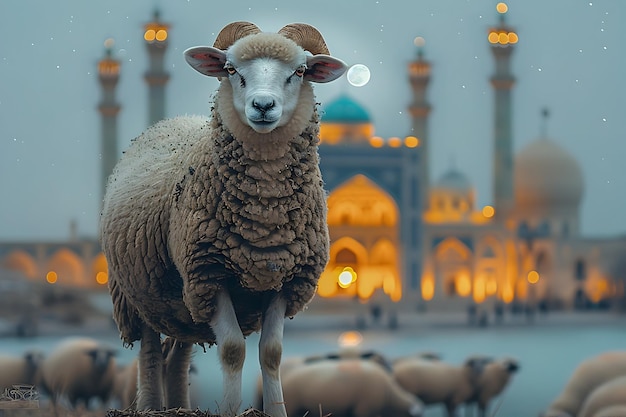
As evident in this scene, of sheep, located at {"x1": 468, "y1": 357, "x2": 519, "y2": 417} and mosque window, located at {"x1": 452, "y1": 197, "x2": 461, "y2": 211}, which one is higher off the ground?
mosque window, located at {"x1": 452, "y1": 197, "x2": 461, "y2": 211}

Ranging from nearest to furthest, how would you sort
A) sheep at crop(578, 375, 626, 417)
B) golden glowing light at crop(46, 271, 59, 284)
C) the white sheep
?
the white sheep → sheep at crop(578, 375, 626, 417) → golden glowing light at crop(46, 271, 59, 284)

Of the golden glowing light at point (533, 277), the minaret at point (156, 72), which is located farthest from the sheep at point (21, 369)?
the golden glowing light at point (533, 277)

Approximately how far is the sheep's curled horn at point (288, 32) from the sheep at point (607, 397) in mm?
2682

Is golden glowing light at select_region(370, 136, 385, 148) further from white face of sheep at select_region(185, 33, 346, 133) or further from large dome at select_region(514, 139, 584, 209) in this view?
white face of sheep at select_region(185, 33, 346, 133)

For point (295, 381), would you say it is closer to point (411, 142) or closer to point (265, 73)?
point (265, 73)

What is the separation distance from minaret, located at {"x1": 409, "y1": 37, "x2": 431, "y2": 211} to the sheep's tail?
28.9 m

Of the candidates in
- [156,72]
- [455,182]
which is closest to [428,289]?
[455,182]

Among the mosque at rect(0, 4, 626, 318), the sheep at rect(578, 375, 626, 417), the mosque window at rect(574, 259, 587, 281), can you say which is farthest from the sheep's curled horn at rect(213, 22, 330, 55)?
the mosque window at rect(574, 259, 587, 281)

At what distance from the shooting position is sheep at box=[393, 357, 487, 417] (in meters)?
11.5

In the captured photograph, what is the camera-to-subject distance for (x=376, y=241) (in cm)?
3372

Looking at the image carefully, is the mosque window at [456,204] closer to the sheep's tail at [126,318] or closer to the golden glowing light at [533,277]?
the golden glowing light at [533,277]

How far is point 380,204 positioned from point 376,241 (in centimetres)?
91

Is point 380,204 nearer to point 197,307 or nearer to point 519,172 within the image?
point 519,172

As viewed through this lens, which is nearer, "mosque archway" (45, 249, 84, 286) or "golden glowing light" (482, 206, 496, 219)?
"mosque archway" (45, 249, 84, 286)
